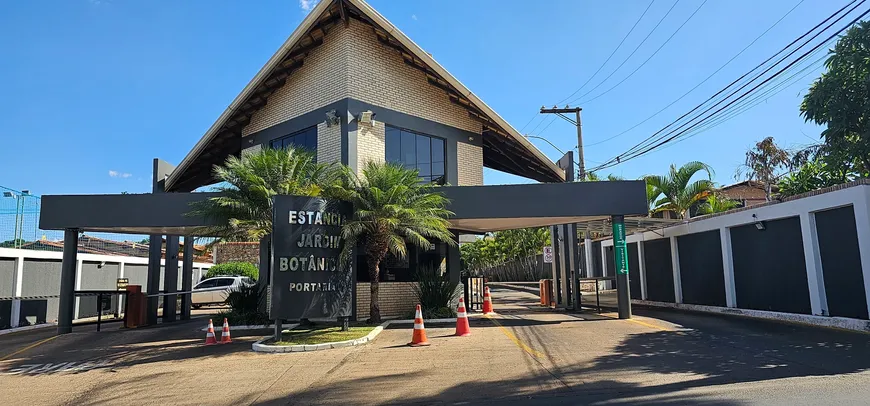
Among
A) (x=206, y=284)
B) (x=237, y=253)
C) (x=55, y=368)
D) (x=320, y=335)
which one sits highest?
(x=237, y=253)

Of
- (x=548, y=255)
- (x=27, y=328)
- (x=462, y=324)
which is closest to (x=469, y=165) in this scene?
(x=548, y=255)

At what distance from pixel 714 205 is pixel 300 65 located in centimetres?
1850

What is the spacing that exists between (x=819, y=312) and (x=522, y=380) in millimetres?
9220

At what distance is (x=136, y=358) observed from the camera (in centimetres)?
1086

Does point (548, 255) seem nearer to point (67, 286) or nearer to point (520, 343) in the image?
point (520, 343)

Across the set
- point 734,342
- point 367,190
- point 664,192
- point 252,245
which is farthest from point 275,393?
point 252,245

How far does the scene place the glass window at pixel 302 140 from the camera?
59.1 feet

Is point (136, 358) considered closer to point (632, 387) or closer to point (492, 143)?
point (632, 387)

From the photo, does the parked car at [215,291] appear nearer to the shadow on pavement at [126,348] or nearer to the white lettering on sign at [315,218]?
Result: the shadow on pavement at [126,348]

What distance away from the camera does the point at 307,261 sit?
38.7 feet

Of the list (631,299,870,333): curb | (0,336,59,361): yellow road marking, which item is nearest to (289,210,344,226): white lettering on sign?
(0,336,59,361): yellow road marking

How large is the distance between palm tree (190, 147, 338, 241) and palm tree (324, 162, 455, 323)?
899 millimetres

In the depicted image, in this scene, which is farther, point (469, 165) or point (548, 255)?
point (548, 255)

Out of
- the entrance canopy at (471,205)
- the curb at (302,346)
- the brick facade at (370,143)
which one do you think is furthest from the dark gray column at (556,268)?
the curb at (302,346)
